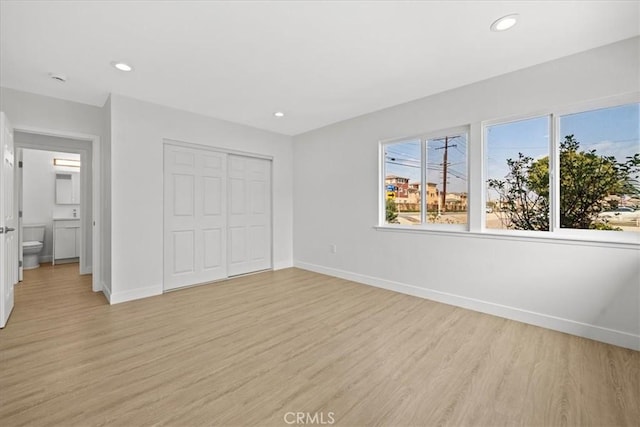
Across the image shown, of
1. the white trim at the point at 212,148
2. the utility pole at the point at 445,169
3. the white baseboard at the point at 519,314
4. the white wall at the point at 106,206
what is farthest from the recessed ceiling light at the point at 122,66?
the white baseboard at the point at 519,314

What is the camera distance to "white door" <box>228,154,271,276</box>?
182 inches

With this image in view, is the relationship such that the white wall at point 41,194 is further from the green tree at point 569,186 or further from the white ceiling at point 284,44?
the green tree at point 569,186

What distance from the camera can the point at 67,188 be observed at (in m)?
5.93

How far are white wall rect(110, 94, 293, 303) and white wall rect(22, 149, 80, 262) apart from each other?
11.3 ft

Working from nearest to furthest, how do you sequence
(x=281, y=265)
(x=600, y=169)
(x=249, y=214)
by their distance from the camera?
(x=600, y=169)
(x=249, y=214)
(x=281, y=265)

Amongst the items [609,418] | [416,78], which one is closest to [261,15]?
[416,78]

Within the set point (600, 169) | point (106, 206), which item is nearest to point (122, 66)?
point (106, 206)

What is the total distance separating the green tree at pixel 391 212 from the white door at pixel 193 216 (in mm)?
2540

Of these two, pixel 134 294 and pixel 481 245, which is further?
pixel 134 294

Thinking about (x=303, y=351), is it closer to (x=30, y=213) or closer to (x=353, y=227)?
(x=353, y=227)

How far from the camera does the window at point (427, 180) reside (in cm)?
338

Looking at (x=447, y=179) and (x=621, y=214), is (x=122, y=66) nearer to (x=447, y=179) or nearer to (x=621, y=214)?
(x=447, y=179)

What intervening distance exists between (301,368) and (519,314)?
7.49ft

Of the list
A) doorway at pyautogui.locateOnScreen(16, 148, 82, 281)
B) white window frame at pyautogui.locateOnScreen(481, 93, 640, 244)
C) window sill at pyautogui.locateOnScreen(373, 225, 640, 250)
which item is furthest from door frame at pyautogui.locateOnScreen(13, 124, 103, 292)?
white window frame at pyautogui.locateOnScreen(481, 93, 640, 244)
